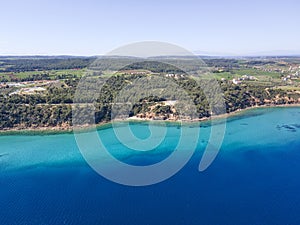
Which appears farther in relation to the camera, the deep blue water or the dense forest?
the dense forest

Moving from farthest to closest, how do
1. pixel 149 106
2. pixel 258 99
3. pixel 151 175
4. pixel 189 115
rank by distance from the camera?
1. pixel 258 99
2. pixel 149 106
3. pixel 189 115
4. pixel 151 175

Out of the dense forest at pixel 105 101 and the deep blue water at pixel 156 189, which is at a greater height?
the dense forest at pixel 105 101

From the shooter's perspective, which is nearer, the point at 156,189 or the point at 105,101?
the point at 156,189

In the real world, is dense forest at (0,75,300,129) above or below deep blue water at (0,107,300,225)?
above

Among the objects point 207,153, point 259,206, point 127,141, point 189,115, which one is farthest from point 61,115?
point 259,206

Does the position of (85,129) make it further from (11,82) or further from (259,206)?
(11,82)

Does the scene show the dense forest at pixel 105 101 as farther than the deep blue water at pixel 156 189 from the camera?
Yes

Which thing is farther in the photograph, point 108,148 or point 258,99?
point 258,99

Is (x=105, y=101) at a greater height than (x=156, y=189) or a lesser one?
greater
